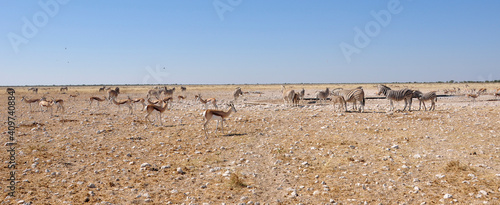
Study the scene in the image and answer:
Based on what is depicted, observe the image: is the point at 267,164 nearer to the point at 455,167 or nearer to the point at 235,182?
the point at 235,182

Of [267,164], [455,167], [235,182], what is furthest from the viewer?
[267,164]

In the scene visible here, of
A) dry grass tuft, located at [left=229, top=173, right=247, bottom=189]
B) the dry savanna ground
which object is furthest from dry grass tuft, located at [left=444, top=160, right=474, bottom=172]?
dry grass tuft, located at [left=229, top=173, right=247, bottom=189]

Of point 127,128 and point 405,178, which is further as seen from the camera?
point 127,128

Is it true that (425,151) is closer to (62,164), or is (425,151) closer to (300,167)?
(300,167)

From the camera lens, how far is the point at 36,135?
567 inches

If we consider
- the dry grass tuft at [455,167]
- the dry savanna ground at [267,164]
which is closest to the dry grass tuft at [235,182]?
the dry savanna ground at [267,164]

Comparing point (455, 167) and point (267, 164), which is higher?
point (455, 167)

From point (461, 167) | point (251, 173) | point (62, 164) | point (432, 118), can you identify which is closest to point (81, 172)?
point (62, 164)

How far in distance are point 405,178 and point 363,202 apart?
1997 millimetres

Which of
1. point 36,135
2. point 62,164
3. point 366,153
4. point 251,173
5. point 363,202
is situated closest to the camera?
point 363,202

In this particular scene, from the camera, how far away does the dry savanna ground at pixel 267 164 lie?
7301 millimetres

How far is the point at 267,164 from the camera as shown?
32.0ft

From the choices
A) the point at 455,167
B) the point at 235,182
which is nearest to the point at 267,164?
the point at 235,182

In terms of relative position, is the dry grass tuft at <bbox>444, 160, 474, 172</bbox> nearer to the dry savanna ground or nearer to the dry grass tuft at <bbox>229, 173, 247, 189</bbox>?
the dry savanna ground
